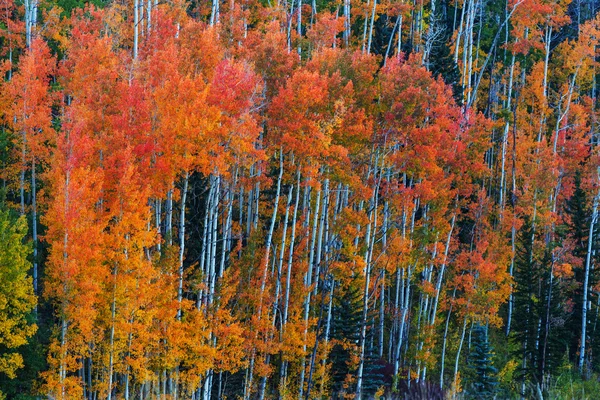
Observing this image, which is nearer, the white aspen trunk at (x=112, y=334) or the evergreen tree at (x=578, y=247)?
the white aspen trunk at (x=112, y=334)

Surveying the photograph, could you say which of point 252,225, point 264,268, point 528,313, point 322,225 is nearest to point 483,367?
point 528,313

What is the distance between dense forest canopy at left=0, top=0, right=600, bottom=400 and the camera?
21641 mm

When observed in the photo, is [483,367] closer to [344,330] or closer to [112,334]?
[344,330]

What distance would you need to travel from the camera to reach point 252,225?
92.1 feet

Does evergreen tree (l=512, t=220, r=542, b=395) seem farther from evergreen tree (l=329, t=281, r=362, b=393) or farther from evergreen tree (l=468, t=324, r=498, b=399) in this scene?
evergreen tree (l=329, t=281, r=362, b=393)

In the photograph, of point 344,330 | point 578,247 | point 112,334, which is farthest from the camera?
point 578,247

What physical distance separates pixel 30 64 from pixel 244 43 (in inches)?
298

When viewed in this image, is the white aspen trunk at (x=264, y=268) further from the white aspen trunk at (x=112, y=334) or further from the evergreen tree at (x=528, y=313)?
the evergreen tree at (x=528, y=313)

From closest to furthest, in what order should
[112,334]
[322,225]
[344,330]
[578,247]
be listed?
[112,334] → [344,330] → [322,225] → [578,247]

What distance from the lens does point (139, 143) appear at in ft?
76.1

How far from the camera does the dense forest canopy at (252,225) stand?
71.0 ft

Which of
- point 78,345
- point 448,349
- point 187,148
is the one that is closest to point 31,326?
point 78,345

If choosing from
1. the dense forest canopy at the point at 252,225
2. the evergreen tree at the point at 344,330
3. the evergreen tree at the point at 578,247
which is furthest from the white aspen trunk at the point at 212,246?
the evergreen tree at the point at 578,247

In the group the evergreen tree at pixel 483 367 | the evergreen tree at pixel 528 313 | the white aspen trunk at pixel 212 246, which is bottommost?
the evergreen tree at pixel 483 367
